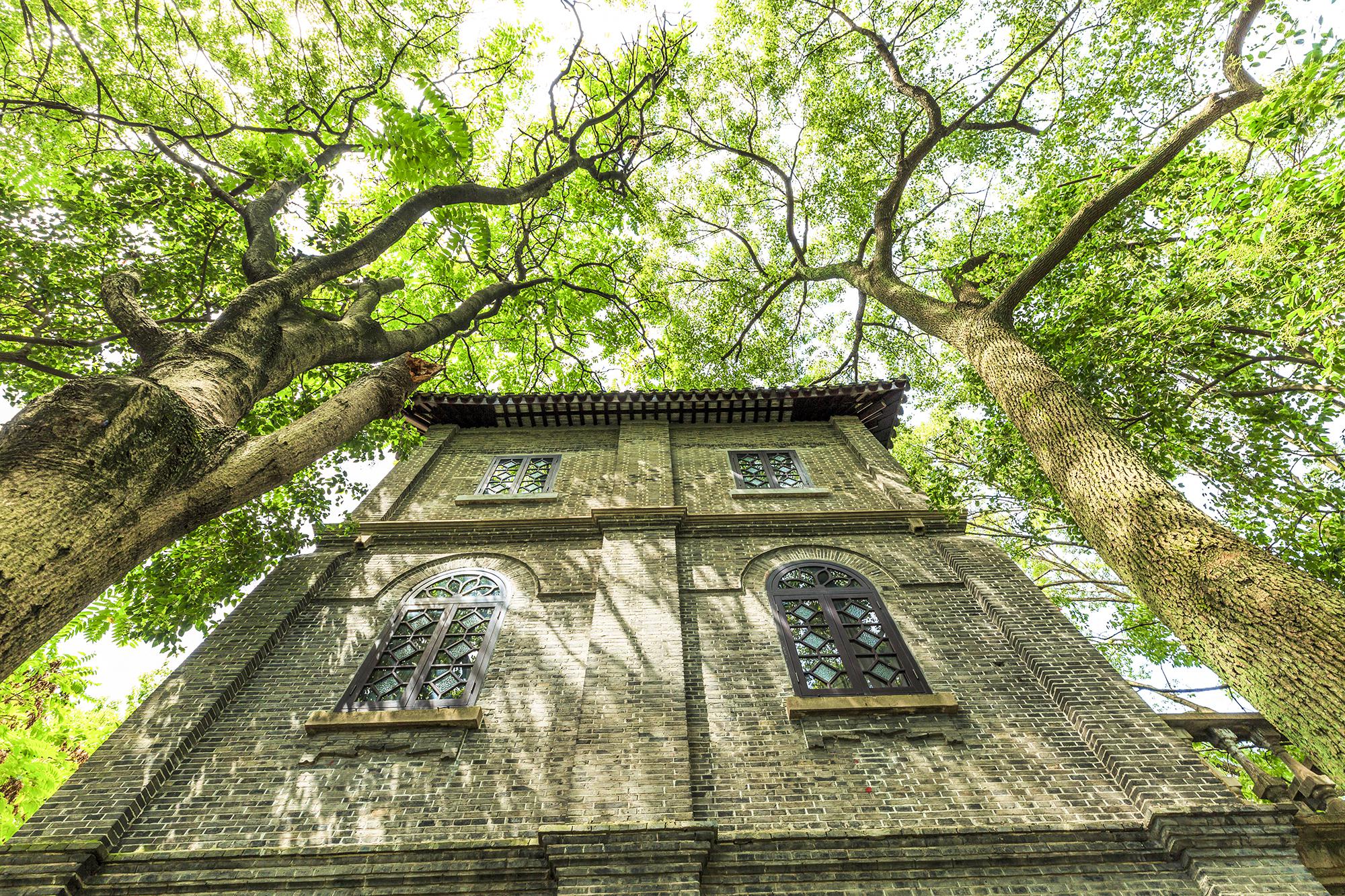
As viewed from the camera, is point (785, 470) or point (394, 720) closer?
point (394, 720)

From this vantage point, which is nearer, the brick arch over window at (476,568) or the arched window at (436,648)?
the arched window at (436,648)

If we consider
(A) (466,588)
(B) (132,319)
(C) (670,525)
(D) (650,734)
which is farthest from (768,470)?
(B) (132,319)

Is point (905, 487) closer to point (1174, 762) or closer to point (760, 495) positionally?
point (760, 495)

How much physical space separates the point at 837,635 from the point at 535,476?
218 inches

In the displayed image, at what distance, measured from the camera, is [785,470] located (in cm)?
959

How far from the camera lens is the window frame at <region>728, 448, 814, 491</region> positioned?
29.7 feet

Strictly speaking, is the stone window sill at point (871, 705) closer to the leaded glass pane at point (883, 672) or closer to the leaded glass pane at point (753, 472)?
the leaded glass pane at point (883, 672)

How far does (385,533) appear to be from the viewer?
793cm

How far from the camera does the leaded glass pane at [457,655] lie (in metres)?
5.93

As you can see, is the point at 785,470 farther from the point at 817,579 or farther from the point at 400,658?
the point at 400,658

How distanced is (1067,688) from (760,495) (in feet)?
14.5

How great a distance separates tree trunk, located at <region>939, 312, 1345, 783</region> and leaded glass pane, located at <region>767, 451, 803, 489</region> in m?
4.12

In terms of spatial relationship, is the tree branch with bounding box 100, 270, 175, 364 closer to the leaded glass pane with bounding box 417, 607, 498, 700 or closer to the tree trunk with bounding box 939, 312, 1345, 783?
the leaded glass pane with bounding box 417, 607, 498, 700

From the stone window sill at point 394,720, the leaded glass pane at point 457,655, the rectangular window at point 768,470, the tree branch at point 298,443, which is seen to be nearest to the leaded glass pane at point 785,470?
the rectangular window at point 768,470
